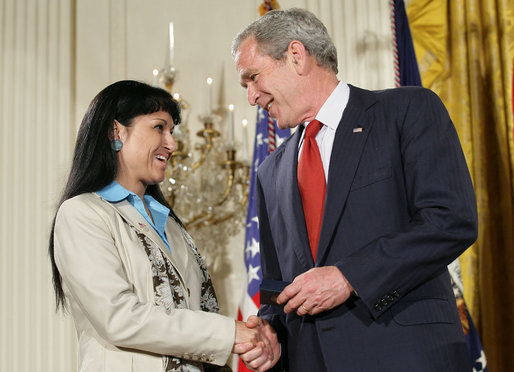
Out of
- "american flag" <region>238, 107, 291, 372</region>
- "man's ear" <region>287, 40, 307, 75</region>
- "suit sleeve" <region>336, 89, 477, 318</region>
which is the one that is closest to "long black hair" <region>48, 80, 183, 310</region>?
"man's ear" <region>287, 40, 307, 75</region>

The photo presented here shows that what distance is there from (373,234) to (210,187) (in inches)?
96.8

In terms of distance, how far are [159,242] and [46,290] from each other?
7.85ft

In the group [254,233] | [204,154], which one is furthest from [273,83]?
[204,154]

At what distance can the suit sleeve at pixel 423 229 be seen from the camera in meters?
1.54

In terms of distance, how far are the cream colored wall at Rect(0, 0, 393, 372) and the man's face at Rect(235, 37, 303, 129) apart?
208 cm

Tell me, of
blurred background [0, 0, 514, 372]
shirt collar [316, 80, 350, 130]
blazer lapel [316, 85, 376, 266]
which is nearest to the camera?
blazer lapel [316, 85, 376, 266]

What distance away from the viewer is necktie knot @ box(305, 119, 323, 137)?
1.91 m

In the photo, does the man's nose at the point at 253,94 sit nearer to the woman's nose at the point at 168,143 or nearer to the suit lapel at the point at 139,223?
the woman's nose at the point at 168,143

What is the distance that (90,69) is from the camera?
170 inches

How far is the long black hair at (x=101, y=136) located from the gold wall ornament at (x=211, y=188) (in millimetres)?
1682

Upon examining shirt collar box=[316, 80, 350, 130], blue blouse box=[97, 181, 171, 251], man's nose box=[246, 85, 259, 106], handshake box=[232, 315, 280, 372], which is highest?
man's nose box=[246, 85, 259, 106]

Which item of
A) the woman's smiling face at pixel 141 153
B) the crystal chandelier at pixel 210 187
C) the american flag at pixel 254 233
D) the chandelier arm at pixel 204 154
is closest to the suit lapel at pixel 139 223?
the woman's smiling face at pixel 141 153

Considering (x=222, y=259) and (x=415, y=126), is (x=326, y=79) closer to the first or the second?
(x=415, y=126)

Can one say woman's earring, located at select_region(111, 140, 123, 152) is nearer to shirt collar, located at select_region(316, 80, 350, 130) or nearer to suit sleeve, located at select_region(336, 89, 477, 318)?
shirt collar, located at select_region(316, 80, 350, 130)
